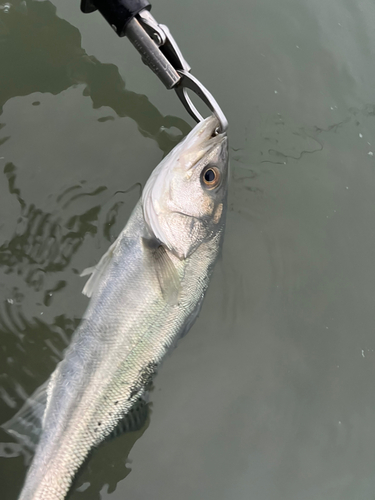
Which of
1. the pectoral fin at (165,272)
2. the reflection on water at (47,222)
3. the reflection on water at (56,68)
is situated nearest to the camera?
the pectoral fin at (165,272)

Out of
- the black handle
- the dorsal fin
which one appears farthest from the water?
the black handle

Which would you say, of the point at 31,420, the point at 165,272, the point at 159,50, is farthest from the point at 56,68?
the point at 31,420

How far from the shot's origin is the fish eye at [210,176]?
2344mm

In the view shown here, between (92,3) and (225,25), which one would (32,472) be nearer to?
(92,3)

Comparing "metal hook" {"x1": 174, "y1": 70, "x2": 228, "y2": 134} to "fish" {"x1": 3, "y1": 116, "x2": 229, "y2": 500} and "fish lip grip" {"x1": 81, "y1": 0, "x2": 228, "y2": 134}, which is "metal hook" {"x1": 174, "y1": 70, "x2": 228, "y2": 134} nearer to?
"fish lip grip" {"x1": 81, "y1": 0, "x2": 228, "y2": 134}

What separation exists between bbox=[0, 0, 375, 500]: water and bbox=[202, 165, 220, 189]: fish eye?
63 cm

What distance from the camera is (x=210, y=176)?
236cm

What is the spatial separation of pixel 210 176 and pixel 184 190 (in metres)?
0.19

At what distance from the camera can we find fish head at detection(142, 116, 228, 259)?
229cm

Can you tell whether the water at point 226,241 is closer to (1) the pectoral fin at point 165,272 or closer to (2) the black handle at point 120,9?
(1) the pectoral fin at point 165,272

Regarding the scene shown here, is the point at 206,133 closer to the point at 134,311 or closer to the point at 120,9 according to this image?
the point at 120,9

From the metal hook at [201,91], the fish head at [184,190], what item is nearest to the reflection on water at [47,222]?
the fish head at [184,190]

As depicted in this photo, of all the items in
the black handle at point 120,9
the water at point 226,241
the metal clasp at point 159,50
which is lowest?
the water at point 226,241

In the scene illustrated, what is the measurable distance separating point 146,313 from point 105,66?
1.95 metres
